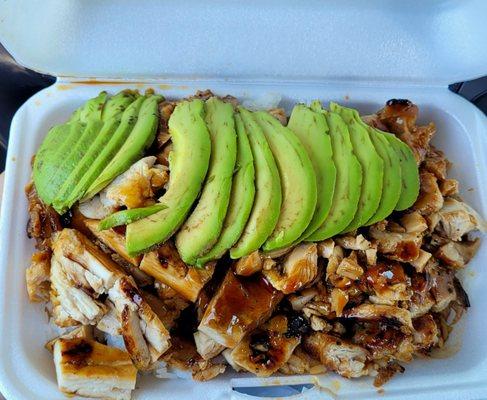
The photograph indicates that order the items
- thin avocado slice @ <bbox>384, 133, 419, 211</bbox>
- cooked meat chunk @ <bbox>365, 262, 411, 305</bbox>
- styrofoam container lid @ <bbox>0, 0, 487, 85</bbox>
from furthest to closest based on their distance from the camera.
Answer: styrofoam container lid @ <bbox>0, 0, 487, 85</bbox>, thin avocado slice @ <bbox>384, 133, 419, 211</bbox>, cooked meat chunk @ <bbox>365, 262, 411, 305</bbox>

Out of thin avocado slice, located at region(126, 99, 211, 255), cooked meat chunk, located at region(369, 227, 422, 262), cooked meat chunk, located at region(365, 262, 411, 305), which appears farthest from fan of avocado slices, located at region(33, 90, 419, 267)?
cooked meat chunk, located at region(365, 262, 411, 305)

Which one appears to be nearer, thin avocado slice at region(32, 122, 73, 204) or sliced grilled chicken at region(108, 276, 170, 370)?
sliced grilled chicken at region(108, 276, 170, 370)

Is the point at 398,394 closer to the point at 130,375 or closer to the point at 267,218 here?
the point at 267,218

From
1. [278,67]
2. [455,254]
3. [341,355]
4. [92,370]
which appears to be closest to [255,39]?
[278,67]

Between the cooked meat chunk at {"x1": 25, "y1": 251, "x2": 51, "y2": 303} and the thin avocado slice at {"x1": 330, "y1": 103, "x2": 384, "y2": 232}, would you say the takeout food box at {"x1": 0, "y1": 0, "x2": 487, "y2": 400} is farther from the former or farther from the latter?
the thin avocado slice at {"x1": 330, "y1": 103, "x2": 384, "y2": 232}

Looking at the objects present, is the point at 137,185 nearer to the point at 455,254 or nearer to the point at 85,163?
the point at 85,163

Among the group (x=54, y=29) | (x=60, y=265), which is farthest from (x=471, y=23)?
(x=60, y=265)

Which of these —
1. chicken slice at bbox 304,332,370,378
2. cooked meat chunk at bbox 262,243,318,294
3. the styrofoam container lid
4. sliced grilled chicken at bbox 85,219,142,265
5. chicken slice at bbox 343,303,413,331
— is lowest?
chicken slice at bbox 304,332,370,378
